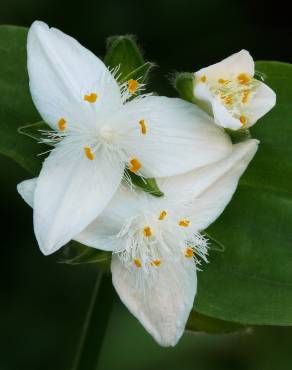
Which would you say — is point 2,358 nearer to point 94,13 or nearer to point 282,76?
point 94,13

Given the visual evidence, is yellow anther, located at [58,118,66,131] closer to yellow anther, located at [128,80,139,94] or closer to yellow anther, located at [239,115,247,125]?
yellow anther, located at [128,80,139,94]

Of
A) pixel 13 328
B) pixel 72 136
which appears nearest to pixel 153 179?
pixel 72 136

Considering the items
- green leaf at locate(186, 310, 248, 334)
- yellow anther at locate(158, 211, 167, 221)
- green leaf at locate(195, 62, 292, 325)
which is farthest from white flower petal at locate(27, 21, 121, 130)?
green leaf at locate(186, 310, 248, 334)

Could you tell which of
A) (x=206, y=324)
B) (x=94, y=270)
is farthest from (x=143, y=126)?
(x=94, y=270)

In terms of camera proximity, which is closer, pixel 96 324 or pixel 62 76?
pixel 62 76

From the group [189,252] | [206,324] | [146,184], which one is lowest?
[206,324]

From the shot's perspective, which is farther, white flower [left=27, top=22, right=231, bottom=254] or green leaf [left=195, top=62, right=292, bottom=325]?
green leaf [left=195, top=62, right=292, bottom=325]

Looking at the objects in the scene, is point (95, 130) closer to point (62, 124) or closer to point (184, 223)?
point (62, 124)

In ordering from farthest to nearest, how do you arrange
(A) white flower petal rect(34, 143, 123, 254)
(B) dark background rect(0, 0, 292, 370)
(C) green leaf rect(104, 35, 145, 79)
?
(B) dark background rect(0, 0, 292, 370)
(C) green leaf rect(104, 35, 145, 79)
(A) white flower petal rect(34, 143, 123, 254)
